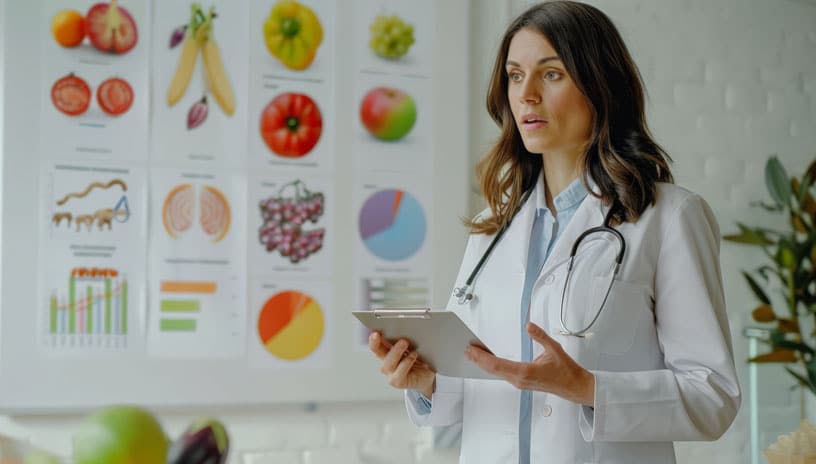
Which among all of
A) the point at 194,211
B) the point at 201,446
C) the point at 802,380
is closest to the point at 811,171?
the point at 802,380

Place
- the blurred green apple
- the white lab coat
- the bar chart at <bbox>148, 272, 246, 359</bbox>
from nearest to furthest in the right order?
the blurred green apple
the white lab coat
the bar chart at <bbox>148, 272, 246, 359</bbox>

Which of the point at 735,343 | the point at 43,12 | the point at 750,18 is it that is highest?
the point at 750,18

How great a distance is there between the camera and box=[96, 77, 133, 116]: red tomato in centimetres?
265

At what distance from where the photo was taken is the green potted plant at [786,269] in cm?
368

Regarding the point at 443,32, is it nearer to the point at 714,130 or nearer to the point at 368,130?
the point at 368,130

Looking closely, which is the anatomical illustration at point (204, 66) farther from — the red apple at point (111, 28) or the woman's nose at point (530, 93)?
the woman's nose at point (530, 93)

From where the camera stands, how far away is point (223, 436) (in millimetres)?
746

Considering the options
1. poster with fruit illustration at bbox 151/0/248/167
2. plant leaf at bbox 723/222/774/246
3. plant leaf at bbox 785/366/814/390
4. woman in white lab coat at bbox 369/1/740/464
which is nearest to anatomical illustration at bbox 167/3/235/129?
poster with fruit illustration at bbox 151/0/248/167

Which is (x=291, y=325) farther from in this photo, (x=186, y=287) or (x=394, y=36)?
(x=394, y=36)

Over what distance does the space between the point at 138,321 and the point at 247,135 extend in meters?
0.66

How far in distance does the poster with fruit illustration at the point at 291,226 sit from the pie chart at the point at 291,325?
9cm

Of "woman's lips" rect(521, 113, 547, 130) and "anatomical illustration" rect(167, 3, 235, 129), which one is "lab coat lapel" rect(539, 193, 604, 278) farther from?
"anatomical illustration" rect(167, 3, 235, 129)

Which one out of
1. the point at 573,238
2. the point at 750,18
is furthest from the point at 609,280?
the point at 750,18

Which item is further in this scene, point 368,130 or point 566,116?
point 368,130
